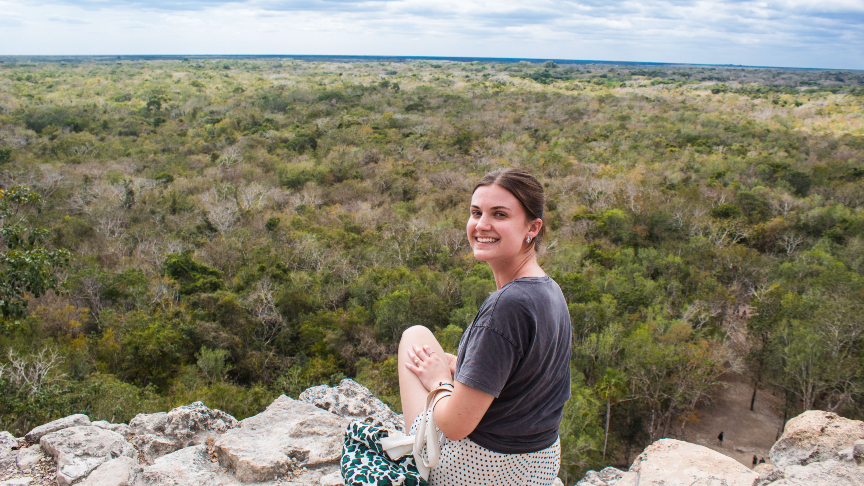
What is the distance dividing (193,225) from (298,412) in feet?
64.9

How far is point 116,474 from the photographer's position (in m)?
3.50

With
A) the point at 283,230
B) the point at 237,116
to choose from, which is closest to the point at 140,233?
the point at 283,230

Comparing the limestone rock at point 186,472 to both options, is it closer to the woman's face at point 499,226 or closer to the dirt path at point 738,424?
the woman's face at point 499,226

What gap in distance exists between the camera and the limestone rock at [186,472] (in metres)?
3.48

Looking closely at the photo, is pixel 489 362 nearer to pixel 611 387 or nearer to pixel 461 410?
pixel 461 410

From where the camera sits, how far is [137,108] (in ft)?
161

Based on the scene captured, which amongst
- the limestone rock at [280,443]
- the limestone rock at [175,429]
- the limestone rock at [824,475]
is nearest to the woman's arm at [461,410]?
the limestone rock at [280,443]

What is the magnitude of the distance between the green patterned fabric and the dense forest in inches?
223

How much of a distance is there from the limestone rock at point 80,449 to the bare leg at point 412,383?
2.73 m

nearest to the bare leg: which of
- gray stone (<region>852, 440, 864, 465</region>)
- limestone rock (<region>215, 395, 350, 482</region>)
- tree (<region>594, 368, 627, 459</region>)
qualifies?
limestone rock (<region>215, 395, 350, 482</region>)

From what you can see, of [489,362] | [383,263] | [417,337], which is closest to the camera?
[489,362]

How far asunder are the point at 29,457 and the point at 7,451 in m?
0.18

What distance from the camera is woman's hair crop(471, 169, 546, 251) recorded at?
217 cm

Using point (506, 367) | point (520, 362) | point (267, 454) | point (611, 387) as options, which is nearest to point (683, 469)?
point (520, 362)
